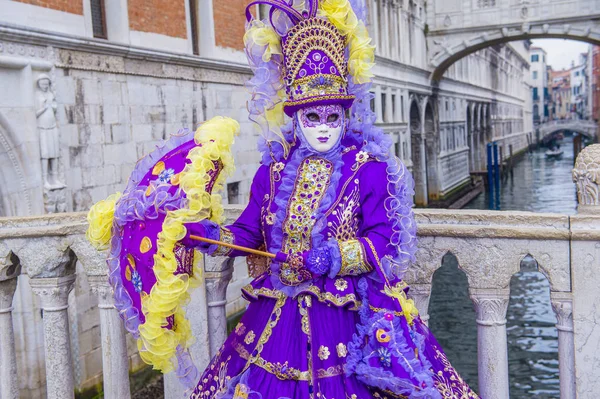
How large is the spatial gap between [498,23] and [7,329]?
21.8 metres

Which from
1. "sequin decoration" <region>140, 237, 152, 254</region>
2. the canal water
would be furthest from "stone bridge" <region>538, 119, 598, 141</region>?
"sequin decoration" <region>140, 237, 152, 254</region>

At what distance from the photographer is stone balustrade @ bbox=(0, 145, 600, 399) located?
9.00ft

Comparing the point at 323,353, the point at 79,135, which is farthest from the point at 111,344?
the point at 79,135

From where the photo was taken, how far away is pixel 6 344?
10.5 feet

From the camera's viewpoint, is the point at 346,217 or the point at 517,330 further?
the point at 517,330

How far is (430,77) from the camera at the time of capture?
25609 millimetres

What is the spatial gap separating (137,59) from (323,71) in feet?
18.1

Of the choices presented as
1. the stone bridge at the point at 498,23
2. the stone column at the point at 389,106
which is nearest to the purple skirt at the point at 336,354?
the stone column at the point at 389,106

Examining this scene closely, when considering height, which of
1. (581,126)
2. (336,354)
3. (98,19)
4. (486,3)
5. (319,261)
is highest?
(486,3)

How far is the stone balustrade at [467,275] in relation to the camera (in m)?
2.74

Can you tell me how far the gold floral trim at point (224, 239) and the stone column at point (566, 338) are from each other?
130 cm

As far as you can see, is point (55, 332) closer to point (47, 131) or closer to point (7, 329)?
point (7, 329)

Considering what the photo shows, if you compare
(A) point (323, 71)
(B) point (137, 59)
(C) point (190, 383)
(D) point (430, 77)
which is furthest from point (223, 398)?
(D) point (430, 77)

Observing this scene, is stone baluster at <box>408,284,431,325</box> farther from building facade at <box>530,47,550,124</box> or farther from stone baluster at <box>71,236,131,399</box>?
building facade at <box>530,47,550,124</box>
